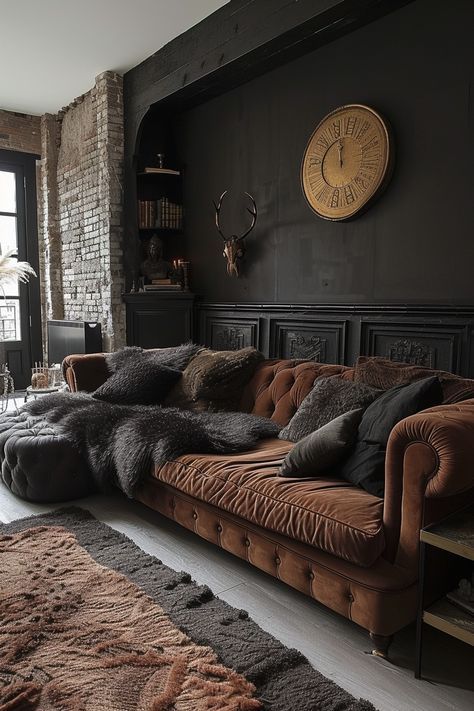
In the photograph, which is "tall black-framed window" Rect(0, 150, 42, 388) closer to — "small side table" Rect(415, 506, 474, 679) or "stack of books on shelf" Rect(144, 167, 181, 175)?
"stack of books on shelf" Rect(144, 167, 181, 175)

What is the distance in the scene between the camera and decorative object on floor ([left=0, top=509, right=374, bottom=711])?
1515mm

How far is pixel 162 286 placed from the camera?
501cm

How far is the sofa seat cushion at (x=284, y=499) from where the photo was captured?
1.72 meters

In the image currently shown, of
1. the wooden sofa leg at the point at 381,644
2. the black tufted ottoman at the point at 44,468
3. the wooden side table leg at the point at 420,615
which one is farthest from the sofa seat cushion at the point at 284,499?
the black tufted ottoman at the point at 44,468

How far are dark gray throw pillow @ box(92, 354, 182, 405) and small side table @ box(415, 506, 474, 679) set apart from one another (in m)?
2.27

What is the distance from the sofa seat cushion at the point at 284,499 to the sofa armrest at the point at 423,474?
0.22 ft

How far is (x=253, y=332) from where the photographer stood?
4301 mm

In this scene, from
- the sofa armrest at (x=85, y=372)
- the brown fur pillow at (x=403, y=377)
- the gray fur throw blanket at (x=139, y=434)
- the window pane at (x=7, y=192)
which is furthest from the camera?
the window pane at (x=7, y=192)

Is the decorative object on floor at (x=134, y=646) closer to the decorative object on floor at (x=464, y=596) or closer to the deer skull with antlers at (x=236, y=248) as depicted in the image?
the decorative object on floor at (x=464, y=596)

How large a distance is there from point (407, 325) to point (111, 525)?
2.00m

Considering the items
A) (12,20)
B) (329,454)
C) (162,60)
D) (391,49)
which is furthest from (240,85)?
(329,454)

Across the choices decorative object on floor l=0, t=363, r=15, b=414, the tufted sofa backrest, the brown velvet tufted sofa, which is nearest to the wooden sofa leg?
the brown velvet tufted sofa

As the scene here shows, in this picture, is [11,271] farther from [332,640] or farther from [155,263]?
[332,640]

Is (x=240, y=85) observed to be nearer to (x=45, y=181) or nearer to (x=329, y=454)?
(x=45, y=181)
